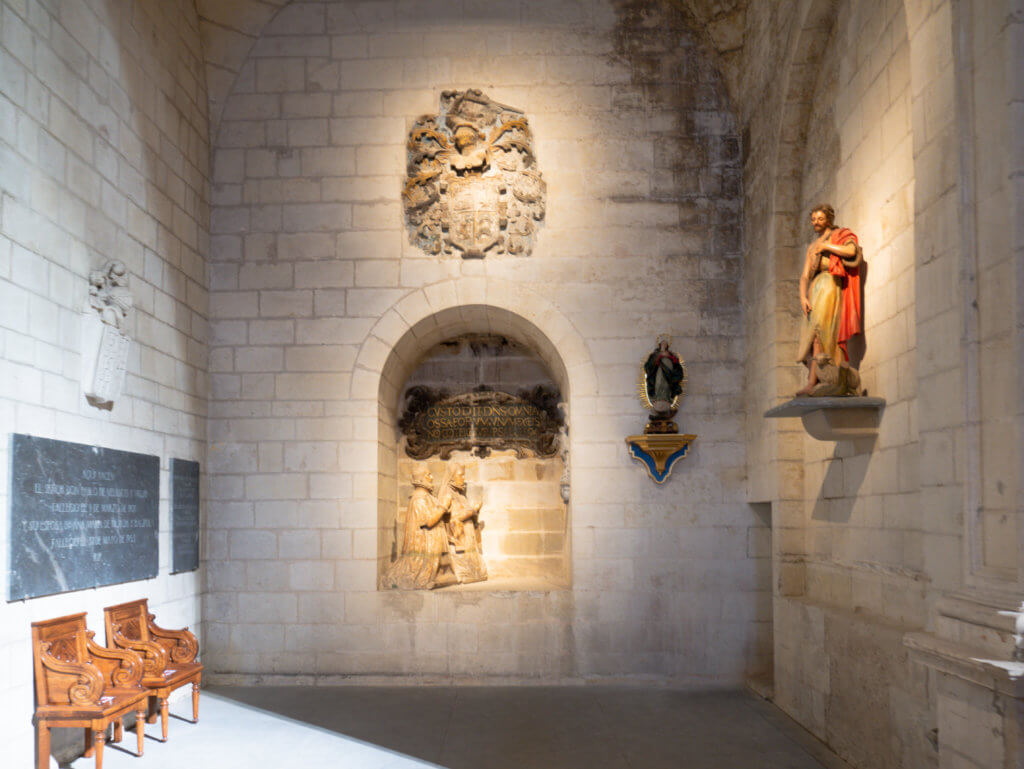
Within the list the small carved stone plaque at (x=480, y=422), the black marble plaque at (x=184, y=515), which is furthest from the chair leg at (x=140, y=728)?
the small carved stone plaque at (x=480, y=422)

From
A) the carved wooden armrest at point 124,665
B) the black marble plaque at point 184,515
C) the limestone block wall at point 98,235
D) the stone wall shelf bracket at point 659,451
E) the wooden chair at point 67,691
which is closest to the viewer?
the wooden chair at point 67,691

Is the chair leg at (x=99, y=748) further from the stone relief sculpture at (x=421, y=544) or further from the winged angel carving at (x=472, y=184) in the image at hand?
the winged angel carving at (x=472, y=184)

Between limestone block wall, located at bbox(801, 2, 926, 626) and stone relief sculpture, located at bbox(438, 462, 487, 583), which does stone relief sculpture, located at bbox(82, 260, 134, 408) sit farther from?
limestone block wall, located at bbox(801, 2, 926, 626)

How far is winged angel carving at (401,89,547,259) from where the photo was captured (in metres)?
7.79

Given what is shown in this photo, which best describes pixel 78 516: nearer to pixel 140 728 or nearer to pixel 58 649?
pixel 58 649

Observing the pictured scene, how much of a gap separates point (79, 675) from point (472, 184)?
16.0 feet

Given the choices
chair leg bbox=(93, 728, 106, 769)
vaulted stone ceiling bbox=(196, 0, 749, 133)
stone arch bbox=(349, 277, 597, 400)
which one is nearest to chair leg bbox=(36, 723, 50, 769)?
chair leg bbox=(93, 728, 106, 769)

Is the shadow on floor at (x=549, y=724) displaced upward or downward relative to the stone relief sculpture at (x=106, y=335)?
downward

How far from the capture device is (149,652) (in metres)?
5.50

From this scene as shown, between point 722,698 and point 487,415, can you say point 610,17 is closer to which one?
point 487,415

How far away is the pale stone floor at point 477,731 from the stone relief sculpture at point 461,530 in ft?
3.83

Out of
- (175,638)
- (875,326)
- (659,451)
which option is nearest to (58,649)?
(175,638)

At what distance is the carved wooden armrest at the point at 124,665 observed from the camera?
5098mm

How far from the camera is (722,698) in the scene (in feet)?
22.6
